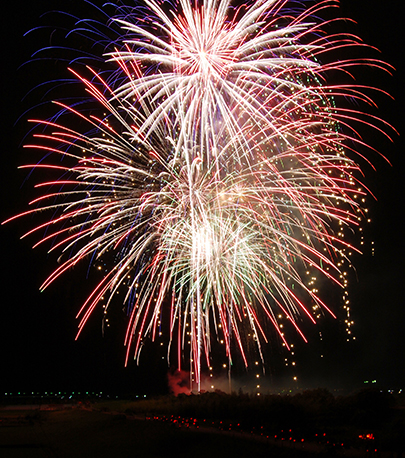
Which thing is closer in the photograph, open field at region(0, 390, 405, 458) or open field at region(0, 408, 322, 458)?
open field at region(0, 390, 405, 458)

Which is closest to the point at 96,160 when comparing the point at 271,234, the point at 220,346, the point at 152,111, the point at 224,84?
the point at 152,111

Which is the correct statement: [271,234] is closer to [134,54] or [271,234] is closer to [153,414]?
[134,54]

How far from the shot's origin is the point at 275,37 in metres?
12.7

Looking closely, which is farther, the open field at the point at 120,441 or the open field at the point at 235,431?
the open field at the point at 120,441

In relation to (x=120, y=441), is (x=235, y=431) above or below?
above

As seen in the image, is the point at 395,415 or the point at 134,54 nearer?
the point at 134,54

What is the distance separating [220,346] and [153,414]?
11.5m

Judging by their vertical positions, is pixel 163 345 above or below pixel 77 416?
above

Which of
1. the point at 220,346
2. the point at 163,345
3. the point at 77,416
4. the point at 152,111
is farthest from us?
the point at 163,345

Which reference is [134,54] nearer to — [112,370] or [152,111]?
[152,111]

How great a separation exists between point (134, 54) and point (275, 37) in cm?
421

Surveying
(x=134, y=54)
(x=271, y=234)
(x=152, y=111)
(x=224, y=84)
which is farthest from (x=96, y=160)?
(x=271, y=234)

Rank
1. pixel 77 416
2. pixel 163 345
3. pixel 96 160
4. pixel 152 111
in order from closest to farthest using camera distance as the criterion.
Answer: pixel 152 111 < pixel 96 160 < pixel 77 416 < pixel 163 345

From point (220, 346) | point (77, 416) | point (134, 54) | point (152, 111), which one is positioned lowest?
point (77, 416)
